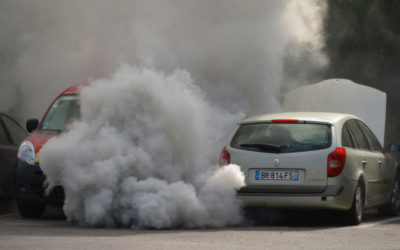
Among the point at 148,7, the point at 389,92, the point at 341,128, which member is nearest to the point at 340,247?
the point at 341,128

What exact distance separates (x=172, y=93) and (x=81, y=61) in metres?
3.68

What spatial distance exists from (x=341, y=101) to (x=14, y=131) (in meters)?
6.74

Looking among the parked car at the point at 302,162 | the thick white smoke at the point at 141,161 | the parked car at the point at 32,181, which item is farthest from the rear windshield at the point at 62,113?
the parked car at the point at 302,162

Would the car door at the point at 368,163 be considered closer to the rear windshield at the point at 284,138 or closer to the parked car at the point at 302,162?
the parked car at the point at 302,162

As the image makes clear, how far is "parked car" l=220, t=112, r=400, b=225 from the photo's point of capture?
1155 centimetres

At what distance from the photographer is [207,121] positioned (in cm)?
1327

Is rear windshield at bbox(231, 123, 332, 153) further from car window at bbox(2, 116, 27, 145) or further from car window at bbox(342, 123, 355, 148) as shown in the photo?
car window at bbox(2, 116, 27, 145)

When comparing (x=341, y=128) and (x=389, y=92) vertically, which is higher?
(x=389, y=92)

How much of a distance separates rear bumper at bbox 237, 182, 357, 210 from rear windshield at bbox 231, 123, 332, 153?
1.67ft

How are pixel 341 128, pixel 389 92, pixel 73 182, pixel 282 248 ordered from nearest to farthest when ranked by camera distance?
pixel 282 248
pixel 73 182
pixel 341 128
pixel 389 92

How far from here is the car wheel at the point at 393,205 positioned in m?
14.1

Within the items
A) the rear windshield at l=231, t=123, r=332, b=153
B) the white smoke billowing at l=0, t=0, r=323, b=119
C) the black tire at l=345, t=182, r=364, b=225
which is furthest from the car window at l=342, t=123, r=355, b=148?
the white smoke billowing at l=0, t=0, r=323, b=119

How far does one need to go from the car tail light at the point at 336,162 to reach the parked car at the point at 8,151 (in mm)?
4861

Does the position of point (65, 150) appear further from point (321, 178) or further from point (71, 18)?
point (71, 18)
